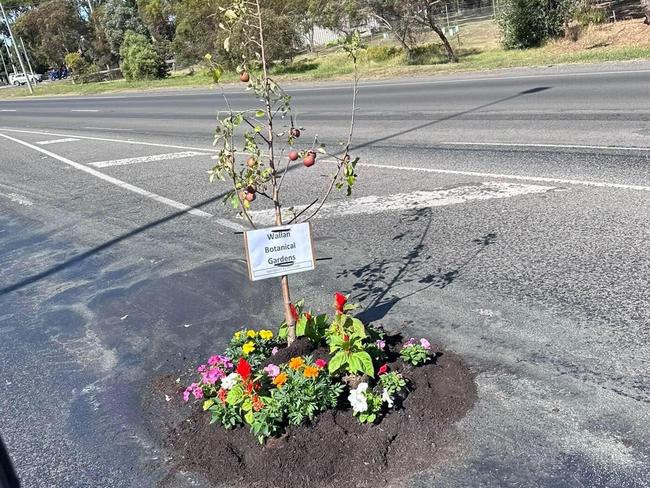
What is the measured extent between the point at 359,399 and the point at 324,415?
0.20 m

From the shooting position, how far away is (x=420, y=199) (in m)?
7.00

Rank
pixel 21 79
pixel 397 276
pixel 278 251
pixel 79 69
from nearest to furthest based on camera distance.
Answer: pixel 278 251
pixel 397 276
pixel 79 69
pixel 21 79

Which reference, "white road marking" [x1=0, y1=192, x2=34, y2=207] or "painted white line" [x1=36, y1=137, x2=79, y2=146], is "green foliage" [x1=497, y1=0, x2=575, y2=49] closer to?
"painted white line" [x1=36, y1=137, x2=79, y2=146]

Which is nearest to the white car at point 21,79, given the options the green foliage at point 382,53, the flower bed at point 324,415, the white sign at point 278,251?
the green foliage at point 382,53


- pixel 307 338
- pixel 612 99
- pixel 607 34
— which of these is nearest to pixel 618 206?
pixel 307 338

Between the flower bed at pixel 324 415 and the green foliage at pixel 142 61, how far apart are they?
42485 millimetres

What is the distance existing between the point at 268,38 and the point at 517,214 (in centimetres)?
2577

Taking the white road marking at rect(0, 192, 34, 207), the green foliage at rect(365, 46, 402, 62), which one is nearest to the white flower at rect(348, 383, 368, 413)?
the white road marking at rect(0, 192, 34, 207)

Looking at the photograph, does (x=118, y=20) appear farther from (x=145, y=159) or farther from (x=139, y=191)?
(x=139, y=191)

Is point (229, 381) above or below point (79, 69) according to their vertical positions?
above

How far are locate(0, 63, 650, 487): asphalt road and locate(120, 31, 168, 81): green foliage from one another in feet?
112

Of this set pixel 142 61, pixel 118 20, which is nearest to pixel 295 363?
pixel 142 61

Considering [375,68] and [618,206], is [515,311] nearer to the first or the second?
[618,206]

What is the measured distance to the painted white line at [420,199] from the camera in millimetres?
6758
